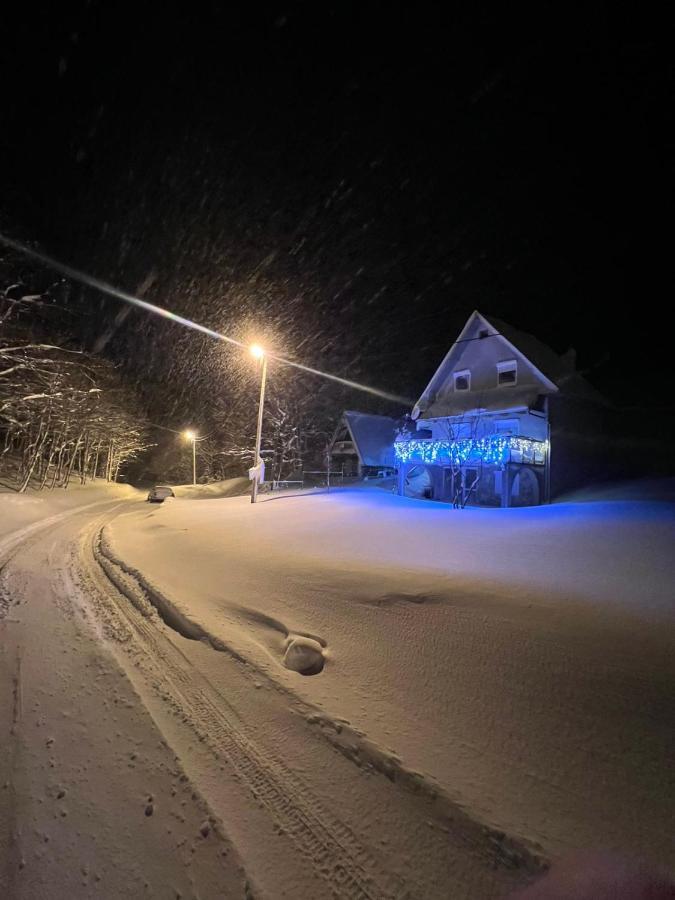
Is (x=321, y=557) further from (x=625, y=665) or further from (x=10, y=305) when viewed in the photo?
(x=10, y=305)

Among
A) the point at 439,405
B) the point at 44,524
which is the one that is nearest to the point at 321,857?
the point at 44,524

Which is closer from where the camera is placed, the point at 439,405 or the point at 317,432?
the point at 439,405

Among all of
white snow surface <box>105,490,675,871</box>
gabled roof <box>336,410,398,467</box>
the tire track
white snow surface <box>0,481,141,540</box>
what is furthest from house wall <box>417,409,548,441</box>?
white snow surface <box>0,481,141,540</box>

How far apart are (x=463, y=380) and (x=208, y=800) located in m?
22.3

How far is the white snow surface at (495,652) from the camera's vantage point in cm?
230

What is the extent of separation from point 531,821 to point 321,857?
1077 mm

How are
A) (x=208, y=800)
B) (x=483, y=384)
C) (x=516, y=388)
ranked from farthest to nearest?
(x=483, y=384) < (x=516, y=388) < (x=208, y=800)

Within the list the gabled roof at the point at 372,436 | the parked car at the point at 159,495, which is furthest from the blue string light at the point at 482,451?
the parked car at the point at 159,495

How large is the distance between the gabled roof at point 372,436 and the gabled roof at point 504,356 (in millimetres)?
11287

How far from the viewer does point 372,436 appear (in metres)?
35.8

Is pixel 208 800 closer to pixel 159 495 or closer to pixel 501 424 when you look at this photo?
pixel 501 424

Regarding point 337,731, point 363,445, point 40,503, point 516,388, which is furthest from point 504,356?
point 40,503

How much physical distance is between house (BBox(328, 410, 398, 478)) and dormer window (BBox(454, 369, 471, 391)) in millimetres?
12906

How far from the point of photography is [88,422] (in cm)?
3127
